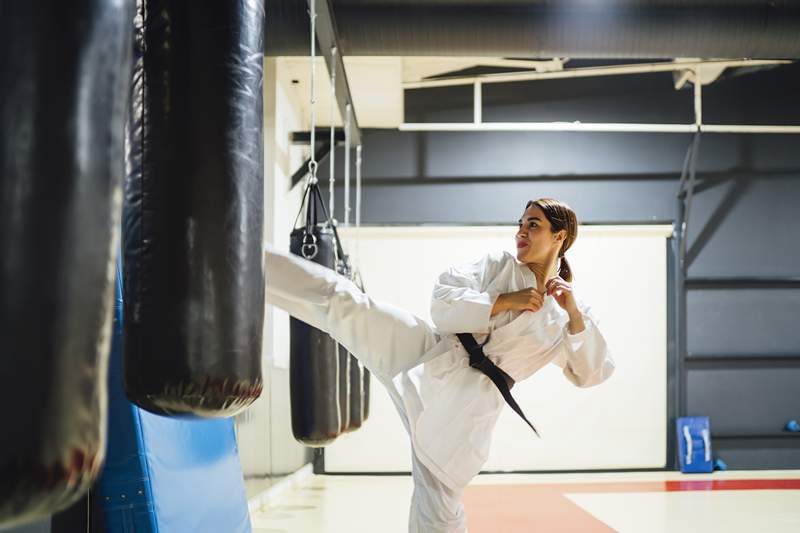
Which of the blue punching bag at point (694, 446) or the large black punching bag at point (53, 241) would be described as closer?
the large black punching bag at point (53, 241)

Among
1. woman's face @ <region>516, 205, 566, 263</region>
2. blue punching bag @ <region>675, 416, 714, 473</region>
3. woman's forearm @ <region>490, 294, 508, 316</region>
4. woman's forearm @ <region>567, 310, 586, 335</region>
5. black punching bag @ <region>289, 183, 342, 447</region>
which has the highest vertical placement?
woman's face @ <region>516, 205, 566, 263</region>

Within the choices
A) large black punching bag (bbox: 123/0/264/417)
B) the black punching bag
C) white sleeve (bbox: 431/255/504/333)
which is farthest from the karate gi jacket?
large black punching bag (bbox: 123/0/264/417)

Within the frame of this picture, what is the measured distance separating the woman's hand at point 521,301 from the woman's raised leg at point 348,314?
0.36 metres

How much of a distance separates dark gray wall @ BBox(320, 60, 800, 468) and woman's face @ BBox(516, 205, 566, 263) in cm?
515

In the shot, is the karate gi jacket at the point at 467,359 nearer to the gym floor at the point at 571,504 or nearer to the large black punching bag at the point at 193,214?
the large black punching bag at the point at 193,214

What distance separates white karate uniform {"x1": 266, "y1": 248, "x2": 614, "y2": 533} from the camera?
302 cm

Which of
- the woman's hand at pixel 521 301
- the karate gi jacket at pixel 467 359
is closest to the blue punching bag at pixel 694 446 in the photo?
the karate gi jacket at pixel 467 359

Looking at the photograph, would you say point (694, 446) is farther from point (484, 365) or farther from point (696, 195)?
point (484, 365)

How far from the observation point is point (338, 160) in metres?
8.71

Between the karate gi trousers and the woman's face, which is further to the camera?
the woman's face

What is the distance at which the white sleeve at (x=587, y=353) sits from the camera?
333cm

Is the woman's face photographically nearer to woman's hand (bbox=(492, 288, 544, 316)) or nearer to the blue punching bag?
woman's hand (bbox=(492, 288, 544, 316))

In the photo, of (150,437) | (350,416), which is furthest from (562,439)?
(150,437)

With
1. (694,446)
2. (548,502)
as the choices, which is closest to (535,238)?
(548,502)
